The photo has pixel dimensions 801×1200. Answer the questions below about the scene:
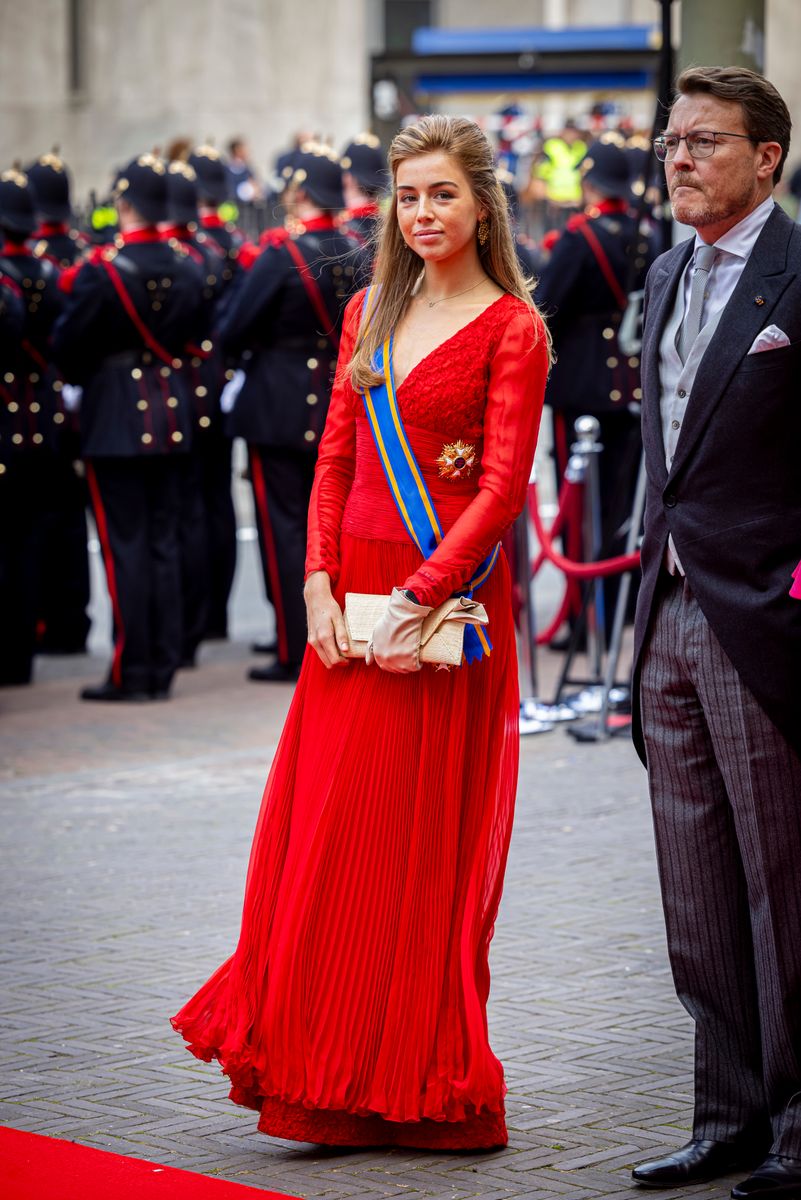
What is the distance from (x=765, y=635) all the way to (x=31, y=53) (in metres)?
31.2

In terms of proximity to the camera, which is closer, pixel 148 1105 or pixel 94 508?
pixel 148 1105

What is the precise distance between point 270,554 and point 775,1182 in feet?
22.9

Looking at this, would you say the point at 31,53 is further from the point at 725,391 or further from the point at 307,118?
the point at 725,391

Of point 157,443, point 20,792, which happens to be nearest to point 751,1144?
point 20,792

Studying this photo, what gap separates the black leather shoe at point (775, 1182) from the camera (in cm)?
396

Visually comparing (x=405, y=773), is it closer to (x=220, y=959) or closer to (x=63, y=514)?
(x=220, y=959)

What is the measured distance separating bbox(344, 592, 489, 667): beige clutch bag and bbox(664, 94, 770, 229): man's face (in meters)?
0.89

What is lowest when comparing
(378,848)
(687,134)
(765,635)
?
(378,848)

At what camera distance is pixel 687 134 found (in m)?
3.96

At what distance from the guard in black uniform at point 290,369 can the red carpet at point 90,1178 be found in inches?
249

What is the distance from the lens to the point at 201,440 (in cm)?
1129

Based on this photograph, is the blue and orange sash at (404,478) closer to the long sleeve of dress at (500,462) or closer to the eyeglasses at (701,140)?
the long sleeve of dress at (500,462)

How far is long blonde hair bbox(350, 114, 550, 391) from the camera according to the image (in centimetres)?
434

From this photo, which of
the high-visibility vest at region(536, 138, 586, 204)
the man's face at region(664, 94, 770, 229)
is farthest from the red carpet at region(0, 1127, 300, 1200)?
the high-visibility vest at region(536, 138, 586, 204)
